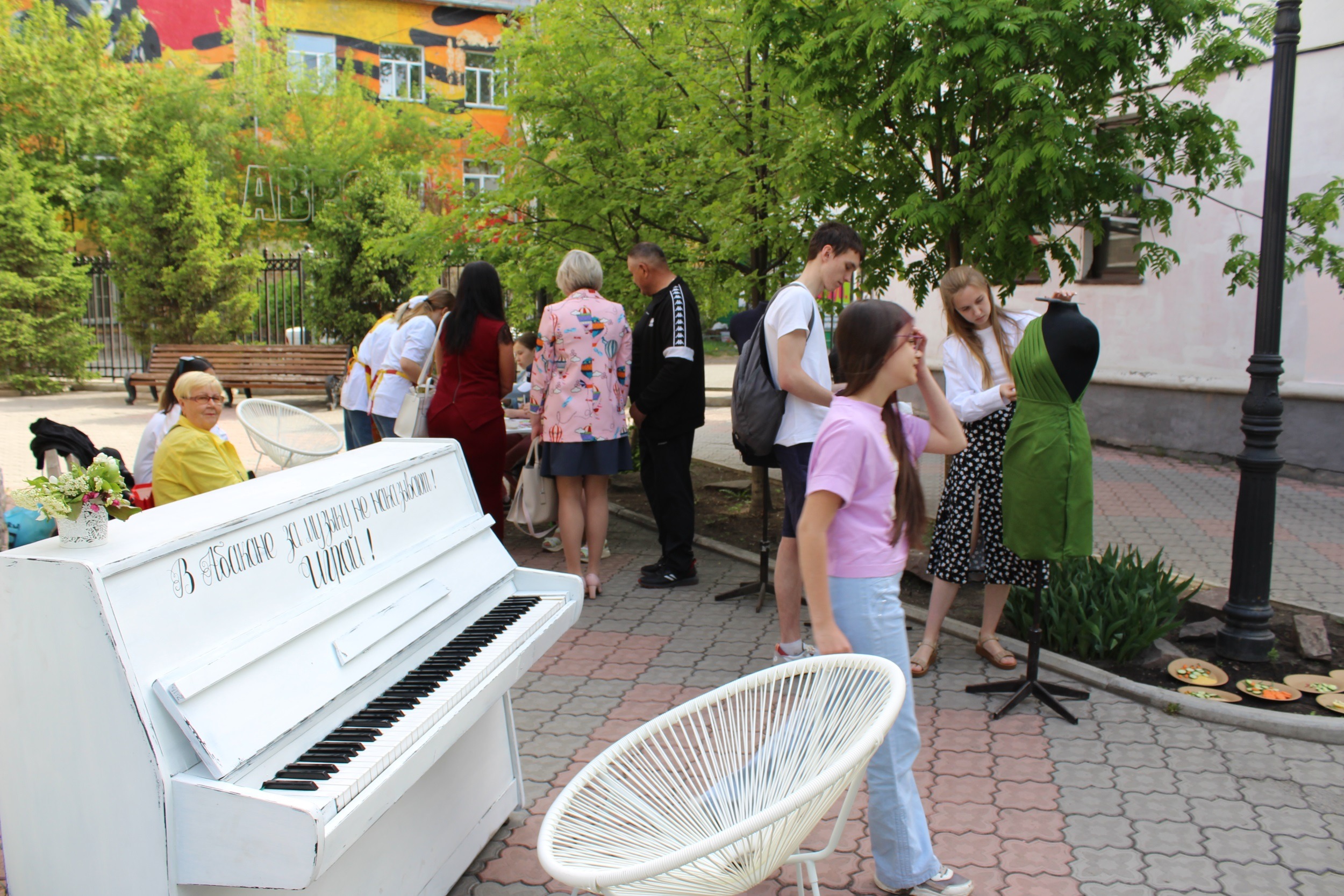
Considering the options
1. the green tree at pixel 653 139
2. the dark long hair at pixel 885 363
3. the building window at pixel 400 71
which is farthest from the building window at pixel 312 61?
the dark long hair at pixel 885 363

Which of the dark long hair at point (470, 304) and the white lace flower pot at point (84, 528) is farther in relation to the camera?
the dark long hair at point (470, 304)

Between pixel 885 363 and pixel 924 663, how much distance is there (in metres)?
2.35

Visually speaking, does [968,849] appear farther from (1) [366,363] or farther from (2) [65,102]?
(2) [65,102]

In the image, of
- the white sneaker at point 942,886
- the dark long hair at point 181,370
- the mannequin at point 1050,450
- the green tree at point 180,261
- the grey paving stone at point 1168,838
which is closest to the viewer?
the white sneaker at point 942,886

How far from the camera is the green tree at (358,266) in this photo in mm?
17547

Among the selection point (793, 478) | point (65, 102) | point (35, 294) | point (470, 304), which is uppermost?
point (65, 102)

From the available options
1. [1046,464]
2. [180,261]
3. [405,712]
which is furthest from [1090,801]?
[180,261]

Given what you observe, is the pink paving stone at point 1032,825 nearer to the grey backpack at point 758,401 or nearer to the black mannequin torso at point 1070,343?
the black mannequin torso at point 1070,343

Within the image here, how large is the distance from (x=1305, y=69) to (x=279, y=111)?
28450 mm

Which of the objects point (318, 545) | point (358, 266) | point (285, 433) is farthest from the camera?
point (358, 266)

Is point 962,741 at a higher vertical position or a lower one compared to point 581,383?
lower

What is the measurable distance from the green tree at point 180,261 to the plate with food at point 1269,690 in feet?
55.0

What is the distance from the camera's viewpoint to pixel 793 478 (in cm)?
444

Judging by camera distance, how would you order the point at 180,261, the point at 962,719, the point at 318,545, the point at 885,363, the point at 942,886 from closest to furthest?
the point at 318,545 → the point at 885,363 → the point at 942,886 → the point at 962,719 → the point at 180,261
